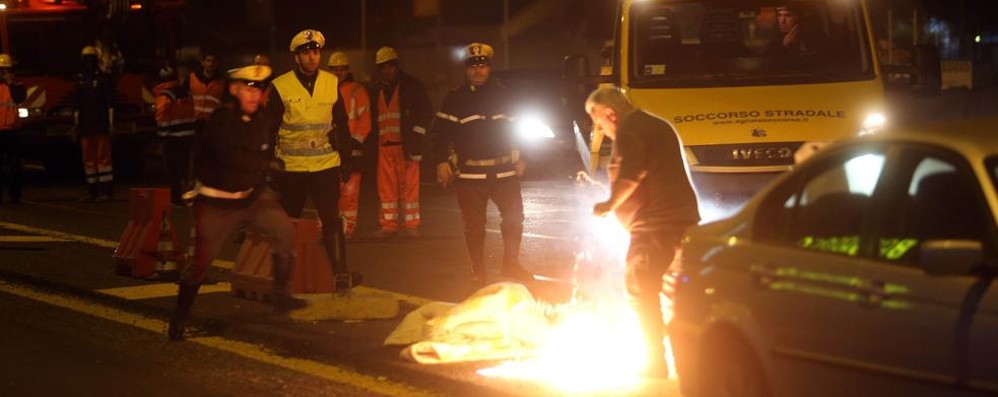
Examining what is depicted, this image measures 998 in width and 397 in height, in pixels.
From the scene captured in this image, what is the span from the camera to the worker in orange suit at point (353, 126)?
14.5 metres

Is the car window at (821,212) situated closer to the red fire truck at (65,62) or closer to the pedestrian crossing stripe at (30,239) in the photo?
the pedestrian crossing stripe at (30,239)

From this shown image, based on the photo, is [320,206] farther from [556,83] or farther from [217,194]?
[556,83]

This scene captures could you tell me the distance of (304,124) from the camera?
468 inches

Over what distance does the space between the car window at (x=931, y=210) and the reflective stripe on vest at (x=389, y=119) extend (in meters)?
9.81

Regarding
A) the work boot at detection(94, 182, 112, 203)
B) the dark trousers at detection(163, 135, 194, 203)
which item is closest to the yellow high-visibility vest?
the dark trousers at detection(163, 135, 194, 203)

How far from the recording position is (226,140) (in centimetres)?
1027

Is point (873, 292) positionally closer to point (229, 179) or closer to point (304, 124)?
point (229, 179)

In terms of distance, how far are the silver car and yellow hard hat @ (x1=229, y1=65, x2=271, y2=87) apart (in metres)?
3.91

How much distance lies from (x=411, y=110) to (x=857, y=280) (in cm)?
936

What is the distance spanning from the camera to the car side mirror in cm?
530

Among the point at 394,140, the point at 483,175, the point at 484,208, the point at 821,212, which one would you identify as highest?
the point at 821,212

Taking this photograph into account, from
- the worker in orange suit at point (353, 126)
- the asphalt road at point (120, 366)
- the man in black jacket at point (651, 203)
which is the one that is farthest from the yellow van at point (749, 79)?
the man in black jacket at point (651, 203)

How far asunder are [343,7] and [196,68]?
27384 mm

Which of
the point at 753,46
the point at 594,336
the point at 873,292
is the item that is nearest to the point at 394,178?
the point at 753,46
